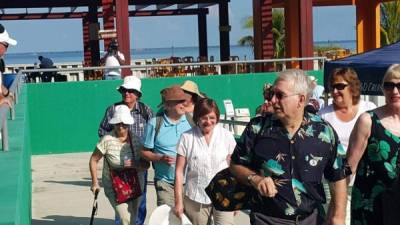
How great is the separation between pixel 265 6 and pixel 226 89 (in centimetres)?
617

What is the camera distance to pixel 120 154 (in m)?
7.52

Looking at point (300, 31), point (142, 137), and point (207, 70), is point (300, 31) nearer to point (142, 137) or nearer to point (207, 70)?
point (207, 70)

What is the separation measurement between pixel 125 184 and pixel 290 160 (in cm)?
324

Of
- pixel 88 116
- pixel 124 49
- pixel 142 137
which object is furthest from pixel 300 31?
pixel 142 137

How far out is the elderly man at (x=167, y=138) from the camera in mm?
7066

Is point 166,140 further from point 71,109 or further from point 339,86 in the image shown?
point 71,109

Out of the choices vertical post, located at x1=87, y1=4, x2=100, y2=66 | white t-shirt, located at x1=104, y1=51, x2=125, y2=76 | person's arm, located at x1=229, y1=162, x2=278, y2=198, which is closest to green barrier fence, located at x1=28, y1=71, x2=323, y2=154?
white t-shirt, located at x1=104, y1=51, x2=125, y2=76

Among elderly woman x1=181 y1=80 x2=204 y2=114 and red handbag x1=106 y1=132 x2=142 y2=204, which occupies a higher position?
elderly woman x1=181 y1=80 x2=204 y2=114

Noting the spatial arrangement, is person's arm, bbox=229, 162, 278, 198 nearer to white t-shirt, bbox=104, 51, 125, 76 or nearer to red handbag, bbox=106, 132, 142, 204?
red handbag, bbox=106, 132, 142, 204

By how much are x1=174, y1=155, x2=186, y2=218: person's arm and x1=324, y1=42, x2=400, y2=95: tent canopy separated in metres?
2.36

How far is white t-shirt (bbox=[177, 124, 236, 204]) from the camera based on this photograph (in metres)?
6.34

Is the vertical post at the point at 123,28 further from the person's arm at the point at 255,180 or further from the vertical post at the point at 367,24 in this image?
the person's arm at the point at 255,180

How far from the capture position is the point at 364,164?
197 inches

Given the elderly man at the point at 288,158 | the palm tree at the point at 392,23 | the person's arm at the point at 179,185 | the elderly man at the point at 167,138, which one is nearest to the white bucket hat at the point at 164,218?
the person's arm at the point at 179,185
